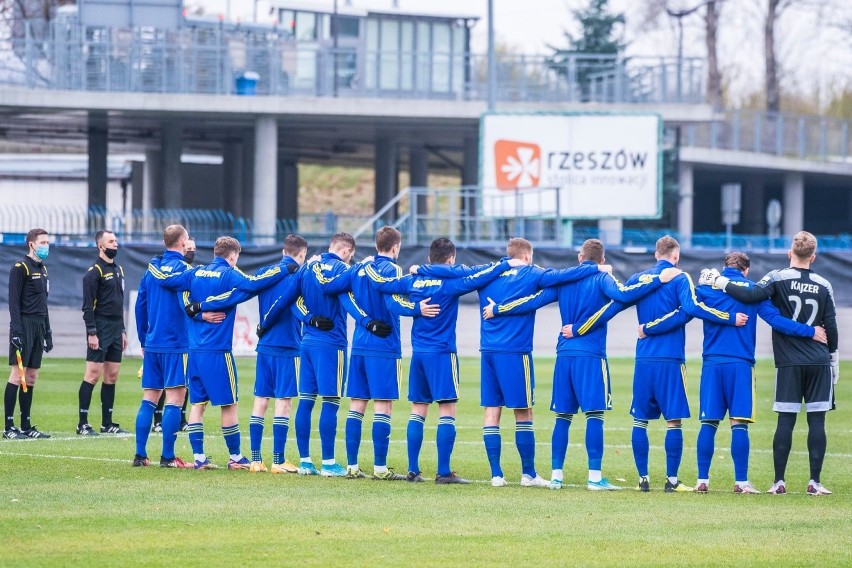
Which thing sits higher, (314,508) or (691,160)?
(691,160)

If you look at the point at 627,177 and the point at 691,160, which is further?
the point at 691,160

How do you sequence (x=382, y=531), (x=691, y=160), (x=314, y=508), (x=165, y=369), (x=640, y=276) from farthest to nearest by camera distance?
1. (x=691, y=160)
2. (x=165, y=369)
3. (x=640, y=276)
4. (x=314, y=508)
5. (x=382, y=531)

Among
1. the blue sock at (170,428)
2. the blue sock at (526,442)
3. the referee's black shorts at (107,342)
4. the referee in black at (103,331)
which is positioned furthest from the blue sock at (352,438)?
the referee's black shorts at (107,342)

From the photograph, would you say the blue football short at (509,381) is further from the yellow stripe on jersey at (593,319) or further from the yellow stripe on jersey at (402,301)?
the yellow stripe on jersey at (402,301)

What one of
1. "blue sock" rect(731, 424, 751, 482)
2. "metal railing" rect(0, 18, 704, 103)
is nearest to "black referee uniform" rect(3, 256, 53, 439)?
"blue sock" rect(731, 424, 751, 482)

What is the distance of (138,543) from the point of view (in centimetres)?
912

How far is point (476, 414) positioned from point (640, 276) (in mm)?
7244

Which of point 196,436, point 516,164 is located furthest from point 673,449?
point 516,164

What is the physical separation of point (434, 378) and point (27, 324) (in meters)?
5.43

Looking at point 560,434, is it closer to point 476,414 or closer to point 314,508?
point 314,508

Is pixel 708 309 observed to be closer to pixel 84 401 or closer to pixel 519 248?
pixel 519 248

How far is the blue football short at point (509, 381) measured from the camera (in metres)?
12.2

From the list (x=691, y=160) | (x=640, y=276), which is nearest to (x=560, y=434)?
(x=640, y=276)

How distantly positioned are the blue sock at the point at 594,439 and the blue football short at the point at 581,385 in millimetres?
93
